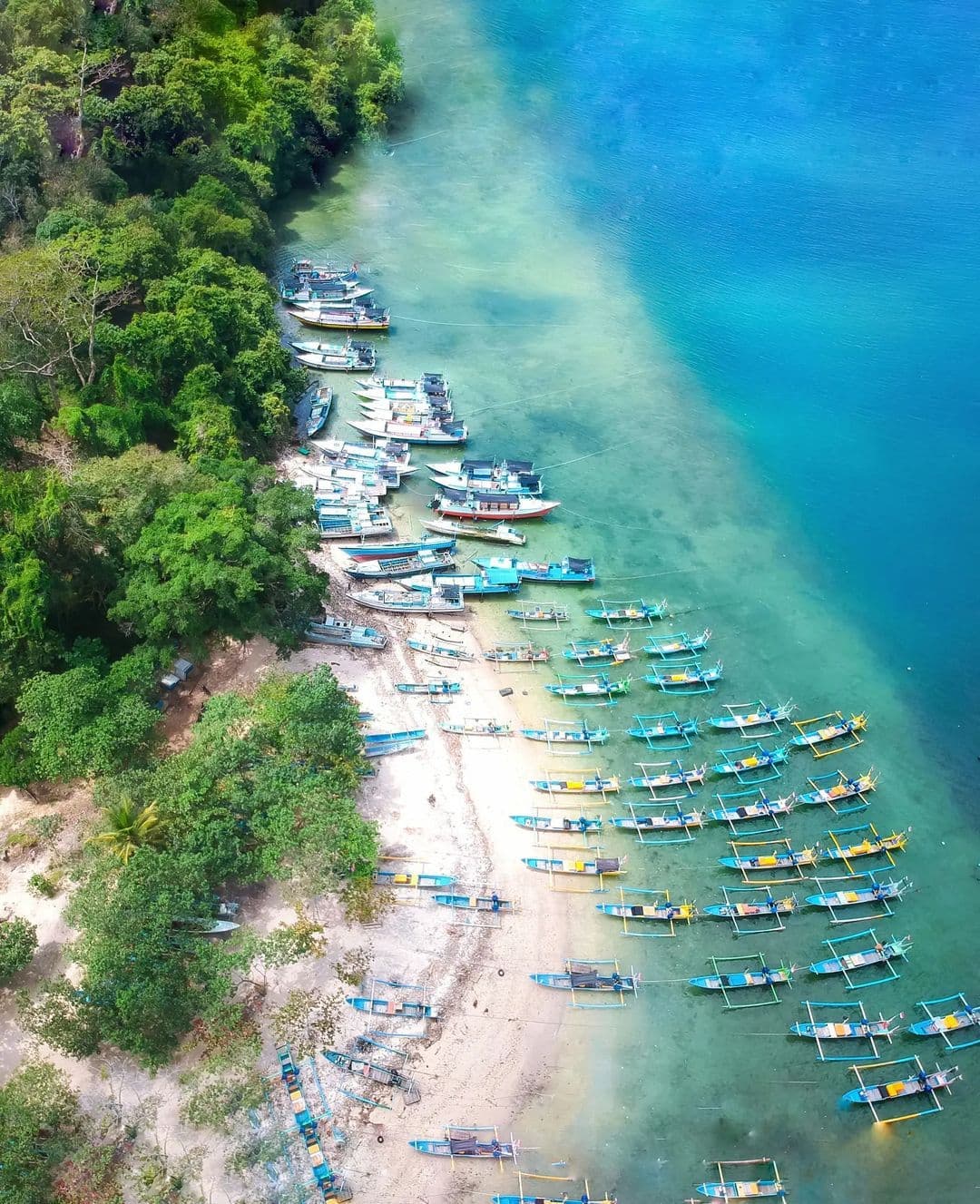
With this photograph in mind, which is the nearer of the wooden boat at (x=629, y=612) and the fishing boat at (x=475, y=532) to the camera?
the wooden boat at (x=629, y=612)

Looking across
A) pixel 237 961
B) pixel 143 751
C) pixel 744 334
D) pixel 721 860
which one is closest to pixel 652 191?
pixel 744 334

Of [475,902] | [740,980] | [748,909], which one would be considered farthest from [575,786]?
[740,980]

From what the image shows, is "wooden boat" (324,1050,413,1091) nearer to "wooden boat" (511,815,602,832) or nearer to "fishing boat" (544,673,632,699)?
"wooden boat" (511,815,602,832)

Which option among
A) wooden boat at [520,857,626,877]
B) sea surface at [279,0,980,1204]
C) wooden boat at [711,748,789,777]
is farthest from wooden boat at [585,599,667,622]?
wooden boat at [520,857,626,877]

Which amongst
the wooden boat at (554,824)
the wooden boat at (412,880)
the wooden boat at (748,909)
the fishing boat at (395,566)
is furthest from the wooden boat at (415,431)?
the wooden boat at (748,909)

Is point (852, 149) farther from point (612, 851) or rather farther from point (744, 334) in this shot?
point (612, 851)

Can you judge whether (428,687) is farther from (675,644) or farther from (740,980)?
(740,980)

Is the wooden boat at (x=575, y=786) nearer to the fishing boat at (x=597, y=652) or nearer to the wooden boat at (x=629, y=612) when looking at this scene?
the fishing boat at (x=597, y=652)
